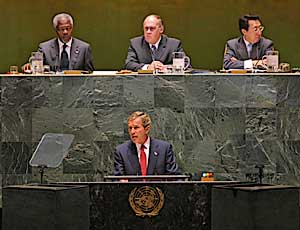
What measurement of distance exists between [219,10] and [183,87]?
3.80 metres

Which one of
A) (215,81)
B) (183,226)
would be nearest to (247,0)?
(215,81)

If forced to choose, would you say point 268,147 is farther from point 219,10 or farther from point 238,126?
point 219,10

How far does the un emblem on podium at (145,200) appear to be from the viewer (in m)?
6.03

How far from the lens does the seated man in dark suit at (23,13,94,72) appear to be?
29.5 feet

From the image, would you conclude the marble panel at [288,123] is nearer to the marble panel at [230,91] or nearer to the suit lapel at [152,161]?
the marble panel at [230,91]

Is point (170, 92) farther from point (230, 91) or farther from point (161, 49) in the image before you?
point (161, 49)

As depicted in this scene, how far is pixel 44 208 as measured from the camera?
5148 mm

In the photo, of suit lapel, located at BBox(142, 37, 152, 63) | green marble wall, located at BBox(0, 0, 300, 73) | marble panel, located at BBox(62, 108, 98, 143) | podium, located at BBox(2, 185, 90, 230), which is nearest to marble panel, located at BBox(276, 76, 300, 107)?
suit lapel, located at BBox(142, 37, 152, 63)

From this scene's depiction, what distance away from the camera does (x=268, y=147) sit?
796 centimetres

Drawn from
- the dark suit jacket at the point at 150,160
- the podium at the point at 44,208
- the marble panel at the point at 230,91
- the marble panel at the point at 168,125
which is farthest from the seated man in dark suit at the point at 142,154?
the podium at the point at 44,208

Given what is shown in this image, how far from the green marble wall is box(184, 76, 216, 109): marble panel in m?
3.67

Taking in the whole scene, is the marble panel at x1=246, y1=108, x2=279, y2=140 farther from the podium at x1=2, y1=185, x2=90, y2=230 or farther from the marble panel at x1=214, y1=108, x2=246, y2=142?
the podium at x1=2, y1=185, x2=90, y2=230

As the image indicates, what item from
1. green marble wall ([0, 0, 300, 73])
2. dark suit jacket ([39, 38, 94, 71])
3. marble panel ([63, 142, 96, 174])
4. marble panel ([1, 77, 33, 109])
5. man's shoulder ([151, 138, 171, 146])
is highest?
green marble wall ([0, 0, 300, 73])

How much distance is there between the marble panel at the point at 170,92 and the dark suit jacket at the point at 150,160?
63cm
